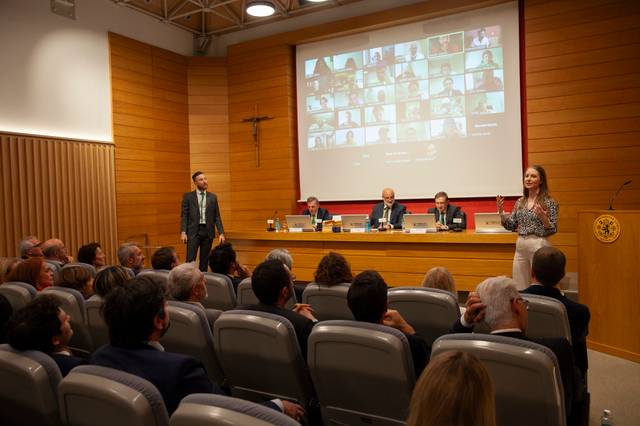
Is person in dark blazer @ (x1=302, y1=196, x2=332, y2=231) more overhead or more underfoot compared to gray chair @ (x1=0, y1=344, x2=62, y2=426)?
more overhead

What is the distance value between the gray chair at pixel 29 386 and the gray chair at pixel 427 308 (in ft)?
5.12

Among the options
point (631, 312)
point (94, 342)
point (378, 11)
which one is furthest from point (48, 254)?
point (378, 11)

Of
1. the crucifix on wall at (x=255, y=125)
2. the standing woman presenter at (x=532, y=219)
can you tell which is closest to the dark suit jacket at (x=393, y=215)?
the standing woman presenter at (x=532, y=219)

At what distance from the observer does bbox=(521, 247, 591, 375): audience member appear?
2309 mm

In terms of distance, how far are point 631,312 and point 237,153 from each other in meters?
6.55

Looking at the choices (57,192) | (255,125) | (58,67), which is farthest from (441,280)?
(58,67)

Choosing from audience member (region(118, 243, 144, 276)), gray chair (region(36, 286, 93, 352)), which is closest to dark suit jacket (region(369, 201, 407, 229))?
audience member (region(118, 243, 144, 276))

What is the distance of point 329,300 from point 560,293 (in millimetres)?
1247

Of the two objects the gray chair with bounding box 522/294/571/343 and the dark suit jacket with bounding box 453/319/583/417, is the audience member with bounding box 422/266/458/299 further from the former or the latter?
the dark suit jacket with bounding box 453/319/583/417

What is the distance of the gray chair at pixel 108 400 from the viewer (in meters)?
1.25

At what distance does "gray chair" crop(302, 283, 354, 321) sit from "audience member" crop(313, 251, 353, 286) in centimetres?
4

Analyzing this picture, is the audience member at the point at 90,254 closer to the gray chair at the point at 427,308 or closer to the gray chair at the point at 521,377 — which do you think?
the gray chair at the point at 427,308

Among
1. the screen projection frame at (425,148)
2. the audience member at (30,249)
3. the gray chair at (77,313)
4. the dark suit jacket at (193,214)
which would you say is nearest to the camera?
the gray chair at (77,313)

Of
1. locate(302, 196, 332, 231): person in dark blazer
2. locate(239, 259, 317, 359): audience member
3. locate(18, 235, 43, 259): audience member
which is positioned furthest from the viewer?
locate(302, 196, 332, 231): person in dark blazer
